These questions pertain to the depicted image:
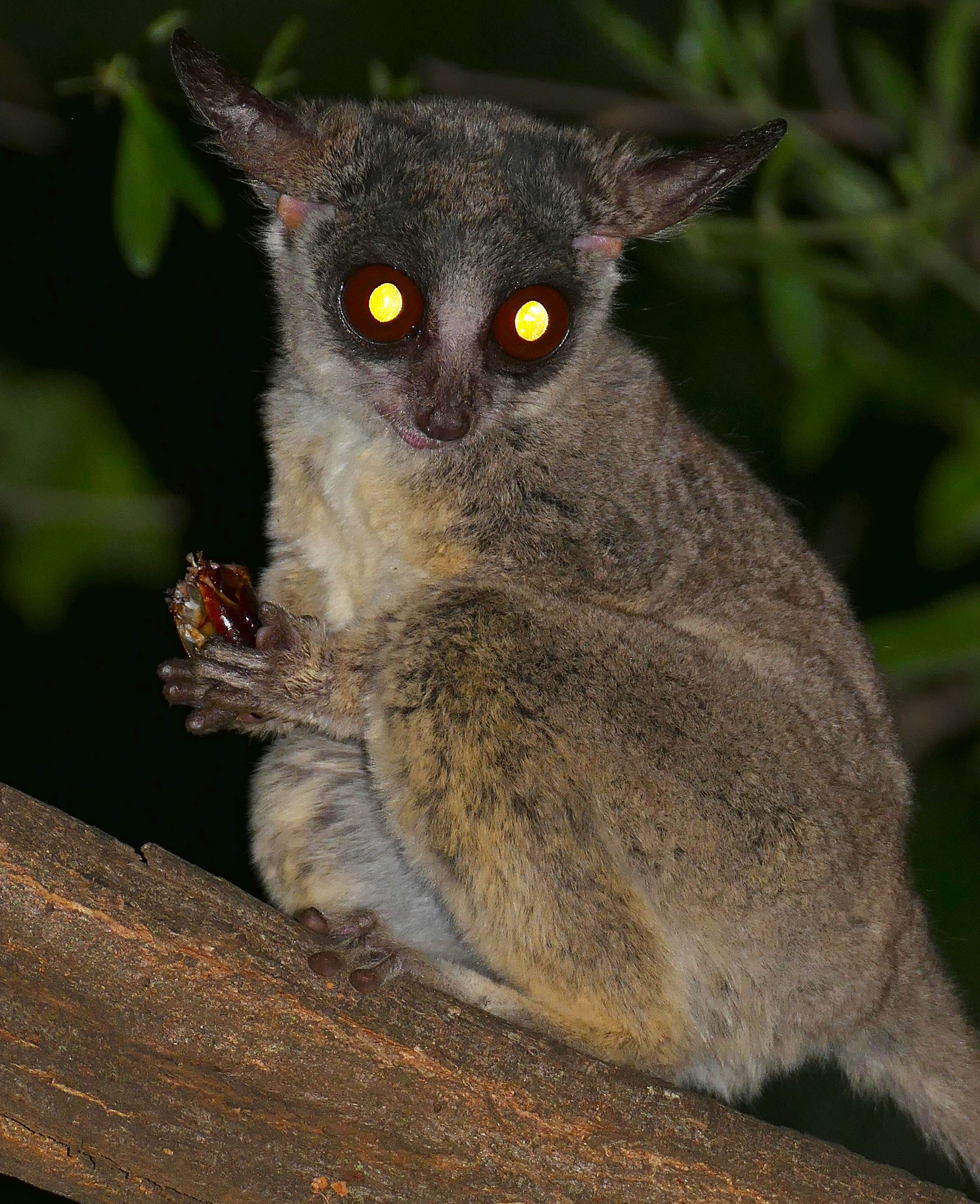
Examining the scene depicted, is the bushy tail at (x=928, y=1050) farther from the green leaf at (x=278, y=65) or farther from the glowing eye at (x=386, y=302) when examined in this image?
the green leaf at (x=278, y=65)

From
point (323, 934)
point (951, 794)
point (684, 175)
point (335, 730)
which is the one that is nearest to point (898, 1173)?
point (323, 934)

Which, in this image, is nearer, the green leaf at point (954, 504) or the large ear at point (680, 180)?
the large ear at point (680, 180)

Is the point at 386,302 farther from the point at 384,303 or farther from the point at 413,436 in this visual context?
the point at 413,436

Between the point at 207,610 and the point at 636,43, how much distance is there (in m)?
2.20

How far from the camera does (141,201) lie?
3219 mm

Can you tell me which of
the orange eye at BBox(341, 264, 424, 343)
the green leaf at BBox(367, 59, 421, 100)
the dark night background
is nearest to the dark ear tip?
the orange eye at BBox(341, 264, 424, 343)

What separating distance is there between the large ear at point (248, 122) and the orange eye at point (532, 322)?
1.79 feet

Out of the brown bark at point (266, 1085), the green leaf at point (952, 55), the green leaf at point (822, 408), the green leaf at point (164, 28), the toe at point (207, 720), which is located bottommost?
the brown bark at point (266, 1085)

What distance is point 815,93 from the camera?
261 inches

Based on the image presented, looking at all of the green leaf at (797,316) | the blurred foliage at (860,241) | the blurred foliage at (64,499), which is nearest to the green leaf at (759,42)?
the blurred foliage at (860,241)

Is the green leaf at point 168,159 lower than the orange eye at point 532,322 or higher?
lower

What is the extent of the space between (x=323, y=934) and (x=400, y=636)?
1.89 feet

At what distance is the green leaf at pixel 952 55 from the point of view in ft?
13.4

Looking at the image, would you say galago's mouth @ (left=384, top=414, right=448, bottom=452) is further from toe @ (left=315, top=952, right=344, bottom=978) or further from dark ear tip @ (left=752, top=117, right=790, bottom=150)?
toe @ (left=315, top=952, right=344, bottom=978)
